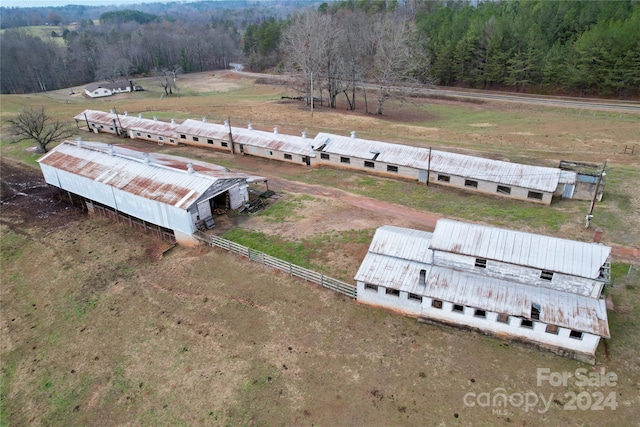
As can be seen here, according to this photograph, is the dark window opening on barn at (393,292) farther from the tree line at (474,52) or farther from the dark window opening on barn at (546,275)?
the tree line at (474,52)

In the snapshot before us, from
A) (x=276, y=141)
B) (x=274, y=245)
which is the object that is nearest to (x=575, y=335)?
(x=274, y=245)

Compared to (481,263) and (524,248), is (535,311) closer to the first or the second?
(524,248)

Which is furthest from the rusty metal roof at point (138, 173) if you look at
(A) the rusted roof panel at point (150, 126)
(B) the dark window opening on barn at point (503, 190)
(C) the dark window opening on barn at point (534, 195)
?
(C) the dark window opening on barn at point (534, 195)

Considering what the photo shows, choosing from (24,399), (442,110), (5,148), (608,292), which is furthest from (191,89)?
(608,292)

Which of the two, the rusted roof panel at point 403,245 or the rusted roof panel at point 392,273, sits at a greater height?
the rusted roof panel at point 403,245

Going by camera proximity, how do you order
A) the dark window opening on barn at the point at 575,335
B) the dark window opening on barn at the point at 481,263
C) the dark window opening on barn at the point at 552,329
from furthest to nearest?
the dark window opening on barn at the point at 481,263 → the dark window opening on barn at the point at 552,329 → the dark window opening on barn at the point at 575,335

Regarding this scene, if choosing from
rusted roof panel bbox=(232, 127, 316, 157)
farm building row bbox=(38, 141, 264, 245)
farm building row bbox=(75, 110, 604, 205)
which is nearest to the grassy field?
farm building row bbox=(75, 110, 604, 205)
